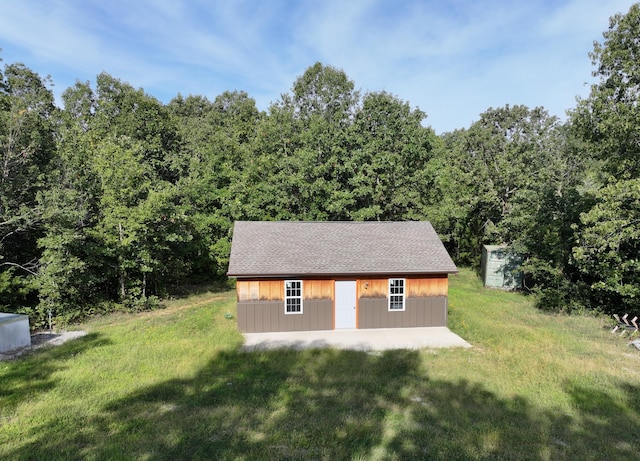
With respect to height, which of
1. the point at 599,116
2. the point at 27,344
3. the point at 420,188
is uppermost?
the point at 599,116

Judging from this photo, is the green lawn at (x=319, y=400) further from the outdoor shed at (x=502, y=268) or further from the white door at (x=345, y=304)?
the outdoor shed at (x=502, y=268)

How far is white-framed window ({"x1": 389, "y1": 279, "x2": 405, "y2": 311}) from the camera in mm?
15906

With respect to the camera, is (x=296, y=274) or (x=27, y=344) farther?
(x=296, y=274)

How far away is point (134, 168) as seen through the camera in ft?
63.7

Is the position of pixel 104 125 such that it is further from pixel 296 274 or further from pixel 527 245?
pixel 527 245

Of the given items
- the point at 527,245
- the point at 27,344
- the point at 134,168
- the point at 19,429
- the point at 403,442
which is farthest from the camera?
the point at 527,245

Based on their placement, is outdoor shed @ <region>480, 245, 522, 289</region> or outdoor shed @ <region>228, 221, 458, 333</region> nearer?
outdoor shed @ <region>228, 221, 458, 333</region>

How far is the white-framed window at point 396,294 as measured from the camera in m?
15.9

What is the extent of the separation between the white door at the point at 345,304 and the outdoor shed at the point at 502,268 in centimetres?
1389

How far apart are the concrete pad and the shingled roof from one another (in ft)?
7.62

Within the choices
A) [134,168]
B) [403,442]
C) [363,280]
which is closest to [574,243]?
[363,280]

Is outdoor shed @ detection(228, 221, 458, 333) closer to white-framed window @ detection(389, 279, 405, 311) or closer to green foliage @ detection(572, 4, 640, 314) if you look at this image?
white-framed window @ detection(389, 279, 405, 311)

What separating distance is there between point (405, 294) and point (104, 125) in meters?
25.1

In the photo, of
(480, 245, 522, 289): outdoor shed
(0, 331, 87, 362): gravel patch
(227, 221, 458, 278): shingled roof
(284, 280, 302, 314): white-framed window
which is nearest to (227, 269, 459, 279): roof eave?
(227, 221, 458, 278): shingled roof
